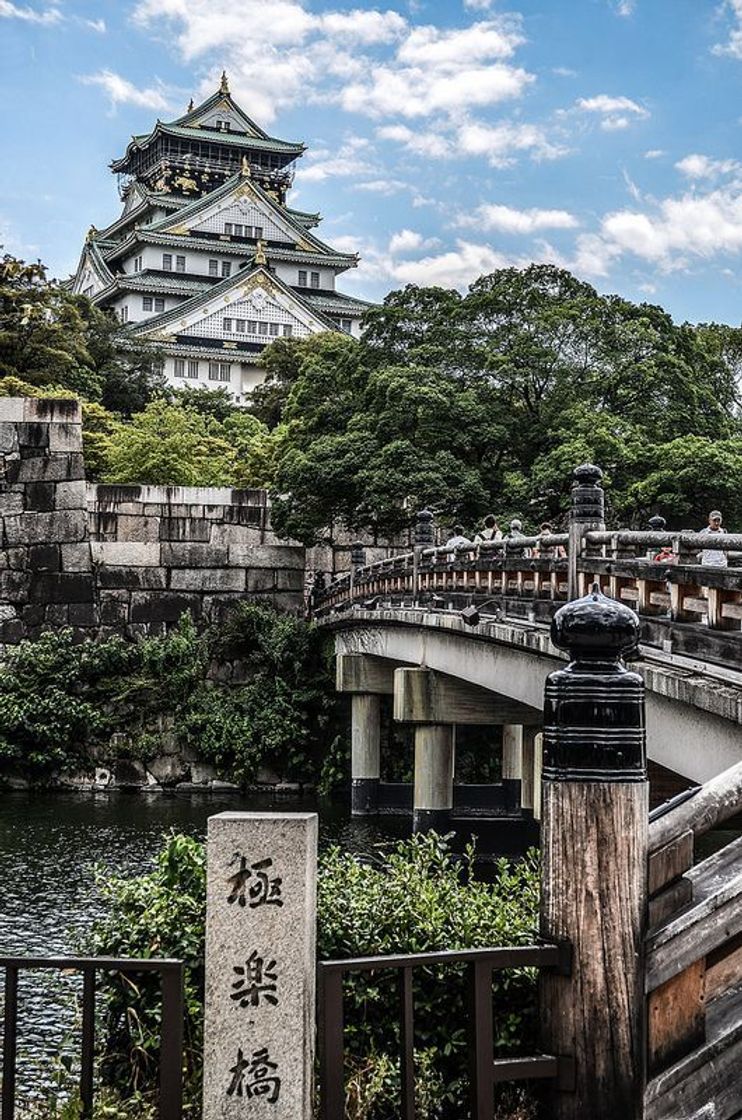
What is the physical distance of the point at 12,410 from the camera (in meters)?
30.0

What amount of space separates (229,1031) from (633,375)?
24.2 m

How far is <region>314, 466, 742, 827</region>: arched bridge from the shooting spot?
919 centimetres

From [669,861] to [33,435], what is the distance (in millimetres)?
27509

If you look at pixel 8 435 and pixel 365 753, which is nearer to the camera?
pixel 365 753

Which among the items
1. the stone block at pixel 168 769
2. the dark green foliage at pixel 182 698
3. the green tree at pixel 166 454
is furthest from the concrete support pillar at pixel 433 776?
the green tree at pixel 166 454

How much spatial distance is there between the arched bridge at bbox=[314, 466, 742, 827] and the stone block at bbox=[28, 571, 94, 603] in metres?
5.62

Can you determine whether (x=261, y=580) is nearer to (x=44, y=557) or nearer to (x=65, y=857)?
(x=44, y=557)

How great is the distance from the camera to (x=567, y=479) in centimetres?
2562

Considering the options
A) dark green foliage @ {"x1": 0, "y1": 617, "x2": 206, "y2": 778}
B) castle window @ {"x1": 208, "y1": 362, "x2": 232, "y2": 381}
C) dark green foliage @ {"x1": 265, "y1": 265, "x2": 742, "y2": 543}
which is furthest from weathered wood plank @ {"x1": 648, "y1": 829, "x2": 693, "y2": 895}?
castle window @ {"x1": 208, "y1": 362, "x2": 232, "y2": 381}

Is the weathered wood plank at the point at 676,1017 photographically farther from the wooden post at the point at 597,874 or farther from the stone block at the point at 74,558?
the stone block at the point at 74,558

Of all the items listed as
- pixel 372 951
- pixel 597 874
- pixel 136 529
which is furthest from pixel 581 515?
pixel 136 529

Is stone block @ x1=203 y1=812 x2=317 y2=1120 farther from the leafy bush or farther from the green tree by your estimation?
the green tree

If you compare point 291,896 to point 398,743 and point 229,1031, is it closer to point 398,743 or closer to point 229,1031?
point 229,1031

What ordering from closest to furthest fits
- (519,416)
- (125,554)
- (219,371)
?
(519,416) → (125,554) → (219,371)
